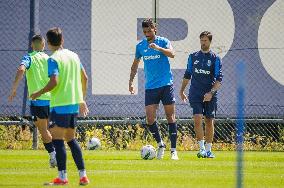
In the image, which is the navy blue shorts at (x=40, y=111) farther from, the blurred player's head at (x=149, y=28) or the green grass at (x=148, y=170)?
the blurred player's head at (x=149, y=28)

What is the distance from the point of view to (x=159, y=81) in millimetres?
16422

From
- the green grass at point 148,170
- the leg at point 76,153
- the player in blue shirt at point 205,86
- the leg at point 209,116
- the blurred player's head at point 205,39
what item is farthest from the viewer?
the leg at point 209,116

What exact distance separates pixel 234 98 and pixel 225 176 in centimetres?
793

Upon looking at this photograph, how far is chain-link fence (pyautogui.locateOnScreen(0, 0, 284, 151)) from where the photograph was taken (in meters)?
20.4

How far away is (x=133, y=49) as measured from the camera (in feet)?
68.7

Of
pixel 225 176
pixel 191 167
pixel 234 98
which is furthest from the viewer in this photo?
pixel 234 98

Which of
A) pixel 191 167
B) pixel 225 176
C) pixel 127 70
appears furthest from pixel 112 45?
pixel 225 176

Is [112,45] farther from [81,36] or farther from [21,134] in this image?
[21,134]

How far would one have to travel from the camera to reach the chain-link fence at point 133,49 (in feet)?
67.1

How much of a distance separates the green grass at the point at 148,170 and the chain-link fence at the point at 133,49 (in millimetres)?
2616

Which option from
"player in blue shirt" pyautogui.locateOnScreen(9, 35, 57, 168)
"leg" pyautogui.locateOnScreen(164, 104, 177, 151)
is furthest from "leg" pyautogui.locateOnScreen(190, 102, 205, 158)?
"player in blue shirt" pyautogui.locateOnScreen(9, 35, 57, 168)

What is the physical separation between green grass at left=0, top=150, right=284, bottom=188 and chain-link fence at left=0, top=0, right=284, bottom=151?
8.58 feet

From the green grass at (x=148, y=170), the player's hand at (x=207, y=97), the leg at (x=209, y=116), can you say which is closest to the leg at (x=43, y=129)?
the green grass at (x=148, y=170)

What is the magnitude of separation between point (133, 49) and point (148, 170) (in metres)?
7.55
